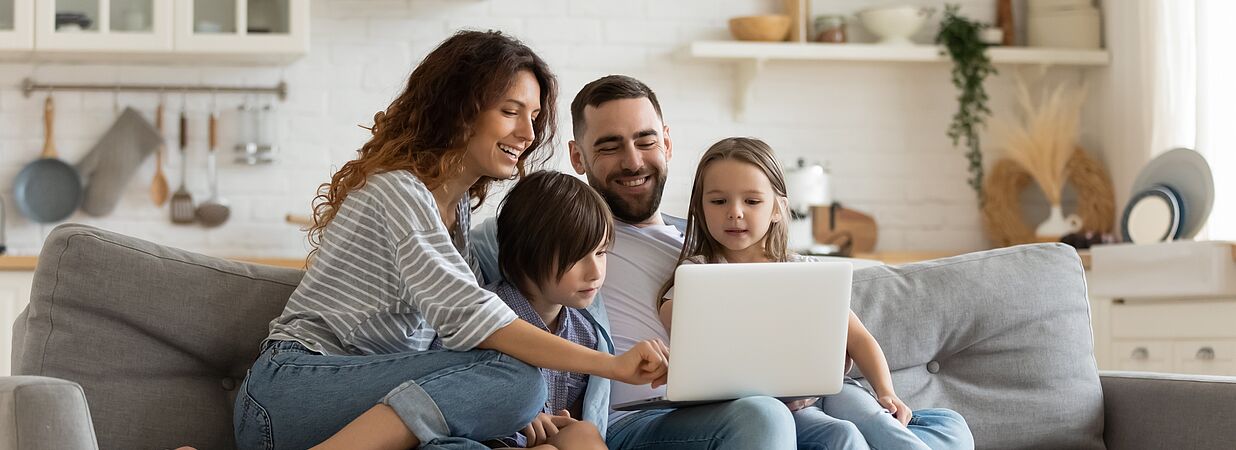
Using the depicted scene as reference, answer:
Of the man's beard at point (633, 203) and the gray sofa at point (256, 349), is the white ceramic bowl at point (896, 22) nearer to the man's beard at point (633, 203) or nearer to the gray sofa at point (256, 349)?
the gray sofa at point (256, 349)

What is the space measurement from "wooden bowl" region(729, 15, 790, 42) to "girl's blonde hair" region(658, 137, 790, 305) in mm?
2238

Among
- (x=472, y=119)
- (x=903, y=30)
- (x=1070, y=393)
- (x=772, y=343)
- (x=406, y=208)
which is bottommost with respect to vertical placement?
(x=1070, y=393)

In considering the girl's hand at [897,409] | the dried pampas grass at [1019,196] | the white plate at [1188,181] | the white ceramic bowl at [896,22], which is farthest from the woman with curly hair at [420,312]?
the dried pampas grass at [1019,196]

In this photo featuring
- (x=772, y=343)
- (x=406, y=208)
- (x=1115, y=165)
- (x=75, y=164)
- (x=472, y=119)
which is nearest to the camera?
(x=772, y=343)

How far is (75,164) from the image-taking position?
416 cm

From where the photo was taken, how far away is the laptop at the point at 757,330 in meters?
1.62

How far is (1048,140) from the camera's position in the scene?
4.37 meters

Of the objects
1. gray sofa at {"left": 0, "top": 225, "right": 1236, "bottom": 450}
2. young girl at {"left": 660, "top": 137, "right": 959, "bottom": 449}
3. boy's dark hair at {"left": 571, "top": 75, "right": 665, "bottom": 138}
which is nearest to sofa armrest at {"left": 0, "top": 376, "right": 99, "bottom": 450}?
gray sofa at {"left": 0, "top": 225, "right": 1236, "bottom": 450}

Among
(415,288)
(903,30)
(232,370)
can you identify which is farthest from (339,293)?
(903,30)

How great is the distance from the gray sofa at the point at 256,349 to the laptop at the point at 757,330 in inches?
19.0

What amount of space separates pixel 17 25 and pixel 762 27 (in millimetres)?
2375

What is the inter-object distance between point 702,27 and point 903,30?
700mm

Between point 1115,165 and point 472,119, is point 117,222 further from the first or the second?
point 1115,165

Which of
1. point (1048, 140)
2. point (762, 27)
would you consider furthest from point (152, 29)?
point (1048, 140)
